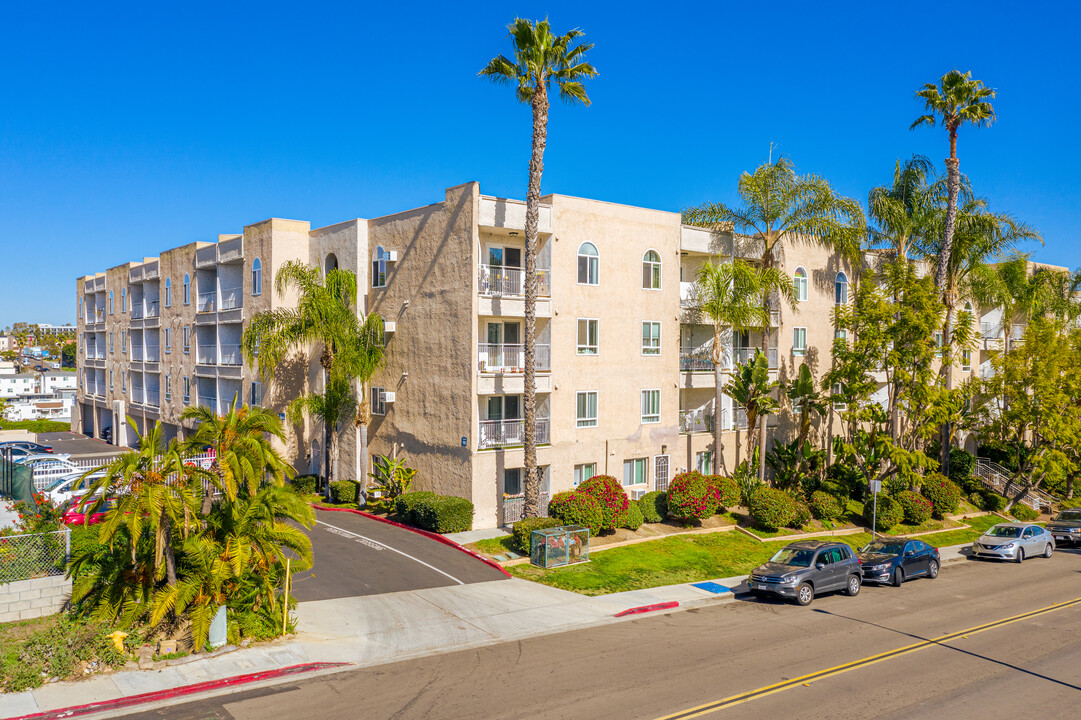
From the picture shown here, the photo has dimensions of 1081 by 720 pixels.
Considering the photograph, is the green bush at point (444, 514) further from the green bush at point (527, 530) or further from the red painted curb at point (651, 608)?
the red painted curb at point (651, 608)

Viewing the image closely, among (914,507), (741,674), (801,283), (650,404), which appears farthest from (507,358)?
(914,507)

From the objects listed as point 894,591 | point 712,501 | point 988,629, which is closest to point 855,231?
point 712,501

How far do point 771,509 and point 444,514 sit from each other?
44.5 feet

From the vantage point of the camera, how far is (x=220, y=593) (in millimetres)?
16000

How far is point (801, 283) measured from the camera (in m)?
39.2

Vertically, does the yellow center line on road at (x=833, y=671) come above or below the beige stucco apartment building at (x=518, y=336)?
below

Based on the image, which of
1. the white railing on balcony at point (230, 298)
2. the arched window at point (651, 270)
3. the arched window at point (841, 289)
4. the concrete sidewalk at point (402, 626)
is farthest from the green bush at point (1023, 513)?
the white railing on balcony at point (230, 298)

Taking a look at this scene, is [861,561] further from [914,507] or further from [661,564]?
[914,507]

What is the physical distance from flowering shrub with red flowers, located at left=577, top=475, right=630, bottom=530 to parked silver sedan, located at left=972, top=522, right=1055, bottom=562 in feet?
48.0

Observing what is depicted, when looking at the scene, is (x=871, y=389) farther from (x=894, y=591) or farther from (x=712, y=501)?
(x=894, y=591)

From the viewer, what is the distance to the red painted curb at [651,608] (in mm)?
20603

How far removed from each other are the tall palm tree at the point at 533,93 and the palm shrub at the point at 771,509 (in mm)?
9965

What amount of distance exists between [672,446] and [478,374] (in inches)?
405

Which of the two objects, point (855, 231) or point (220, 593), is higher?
point (855, 231)
